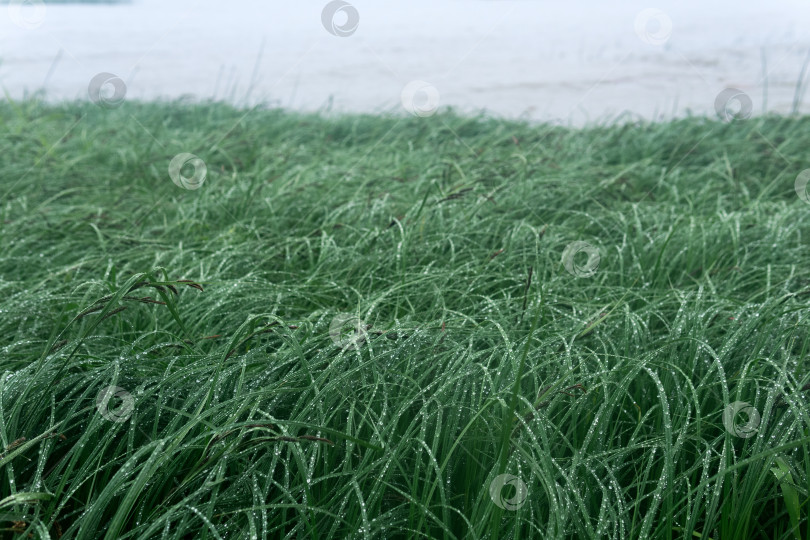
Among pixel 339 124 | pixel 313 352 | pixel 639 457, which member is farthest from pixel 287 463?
pixel 339 124

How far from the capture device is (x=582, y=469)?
117cm

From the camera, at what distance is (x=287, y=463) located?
1144 millimetres

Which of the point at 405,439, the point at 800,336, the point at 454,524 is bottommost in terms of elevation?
the point at 454,524

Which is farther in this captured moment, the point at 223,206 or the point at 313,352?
the point at 223,206

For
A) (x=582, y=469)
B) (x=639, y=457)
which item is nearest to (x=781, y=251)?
(x=639, y=457)

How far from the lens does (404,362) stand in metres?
1.40

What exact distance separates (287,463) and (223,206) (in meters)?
1.59

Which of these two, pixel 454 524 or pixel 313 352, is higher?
pixel 313 352

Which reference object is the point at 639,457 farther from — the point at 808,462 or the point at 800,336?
the point at 800,336

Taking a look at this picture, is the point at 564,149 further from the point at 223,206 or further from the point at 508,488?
the point at 508,488

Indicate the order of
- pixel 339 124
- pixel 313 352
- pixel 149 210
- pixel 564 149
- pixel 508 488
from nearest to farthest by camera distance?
pixel 508 488, pixel 313 352, pixel 149 210, pixel 564 149, pixel 339 124

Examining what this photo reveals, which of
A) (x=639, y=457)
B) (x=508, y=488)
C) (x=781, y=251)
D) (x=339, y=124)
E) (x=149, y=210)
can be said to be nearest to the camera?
(x=508, y=488)

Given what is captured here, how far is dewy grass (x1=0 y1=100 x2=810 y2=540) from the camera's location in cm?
108

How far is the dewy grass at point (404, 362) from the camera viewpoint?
1.08 meters
